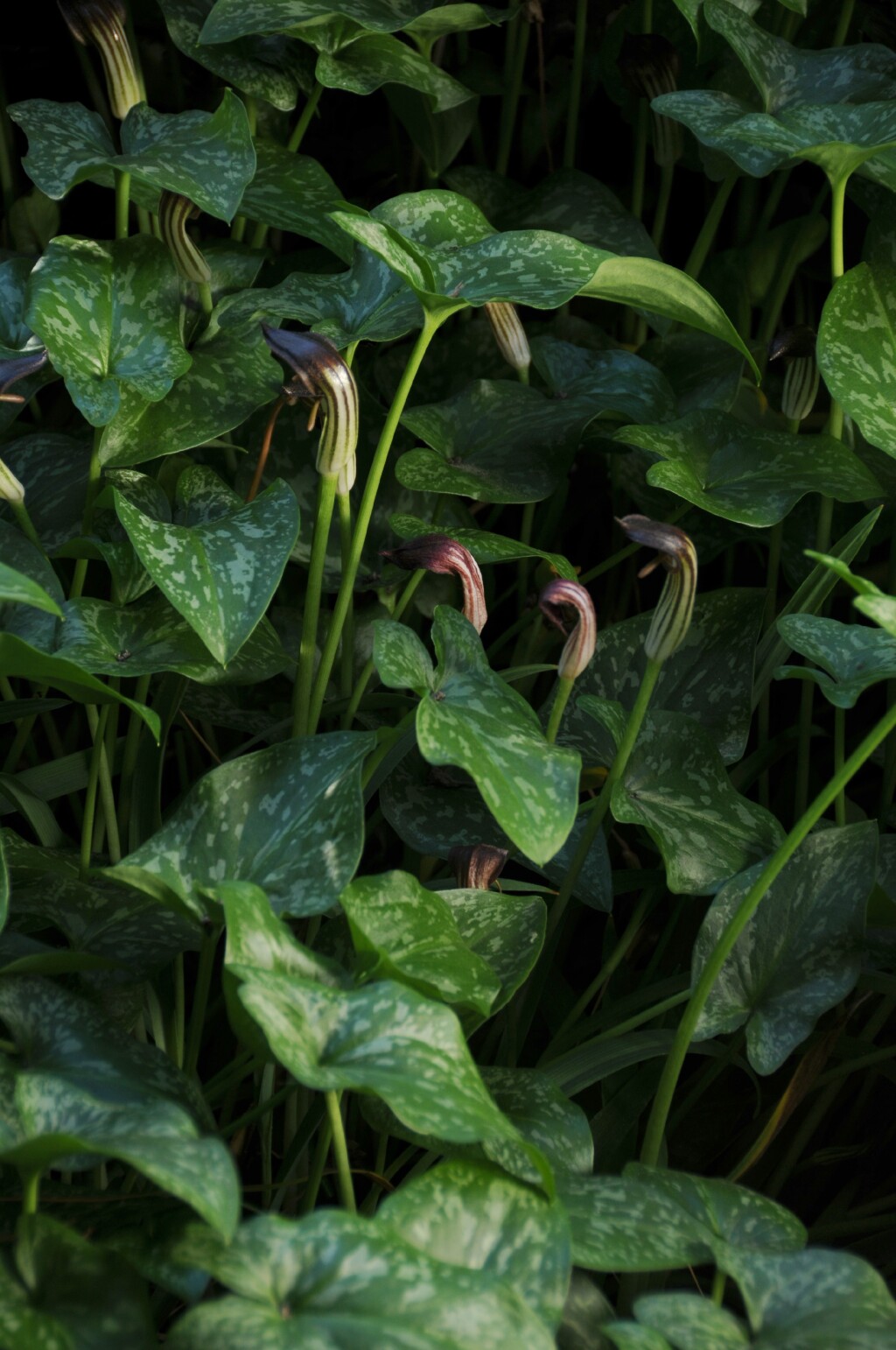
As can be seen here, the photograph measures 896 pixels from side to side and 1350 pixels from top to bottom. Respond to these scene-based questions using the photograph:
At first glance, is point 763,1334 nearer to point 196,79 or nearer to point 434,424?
point 434,424

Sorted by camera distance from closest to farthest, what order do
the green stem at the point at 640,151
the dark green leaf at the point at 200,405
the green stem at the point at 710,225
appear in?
the dark green leaf at the point at 200,405 < the green stem at the point at 710,225 < the green stem at the point at 640,151

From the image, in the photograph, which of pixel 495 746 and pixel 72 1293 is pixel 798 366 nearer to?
pixel 495 746

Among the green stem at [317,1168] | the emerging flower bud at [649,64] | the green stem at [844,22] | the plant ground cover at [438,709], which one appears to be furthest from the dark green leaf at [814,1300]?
the green stem at [844,22]

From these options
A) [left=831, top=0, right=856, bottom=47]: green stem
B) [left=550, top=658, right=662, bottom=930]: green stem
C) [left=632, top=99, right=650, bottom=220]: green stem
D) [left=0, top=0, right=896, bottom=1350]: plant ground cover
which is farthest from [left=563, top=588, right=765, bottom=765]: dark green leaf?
[left=831, top=0, right=856, bottom=47]: green stem

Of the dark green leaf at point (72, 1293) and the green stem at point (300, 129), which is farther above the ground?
the green stem at point (300, 129)

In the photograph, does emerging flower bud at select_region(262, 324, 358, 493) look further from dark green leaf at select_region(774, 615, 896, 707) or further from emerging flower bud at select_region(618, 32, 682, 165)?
emerging flower bud at select_region(618, 32, 682, 165)

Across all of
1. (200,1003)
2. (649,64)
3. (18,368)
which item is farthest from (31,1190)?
(649,64)

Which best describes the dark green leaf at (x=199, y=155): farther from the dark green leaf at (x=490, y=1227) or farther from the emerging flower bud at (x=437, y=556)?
the dark green leaf at (x=490, y=1227)
